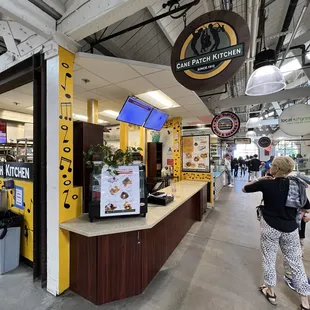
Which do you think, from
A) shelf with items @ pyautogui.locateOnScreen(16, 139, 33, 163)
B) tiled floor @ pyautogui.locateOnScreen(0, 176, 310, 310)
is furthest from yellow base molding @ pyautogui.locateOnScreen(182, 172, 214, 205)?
shelf with items @ pyautogui.locateOnScreen(16, 139, 33, 163)

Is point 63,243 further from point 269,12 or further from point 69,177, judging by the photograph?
point 269,12

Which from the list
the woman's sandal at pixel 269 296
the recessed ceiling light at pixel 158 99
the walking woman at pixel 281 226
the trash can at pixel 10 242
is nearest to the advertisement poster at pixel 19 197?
the trash can at pixel 10 242

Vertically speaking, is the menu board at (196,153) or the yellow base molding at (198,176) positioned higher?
the menu board at (196,153)

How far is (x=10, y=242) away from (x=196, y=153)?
15.5 feet

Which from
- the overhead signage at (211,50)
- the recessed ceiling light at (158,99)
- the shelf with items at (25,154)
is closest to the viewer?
the overhead signage at (211,50)

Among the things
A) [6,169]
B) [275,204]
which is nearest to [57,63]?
[6,169]

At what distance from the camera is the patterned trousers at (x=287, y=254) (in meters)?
2.00

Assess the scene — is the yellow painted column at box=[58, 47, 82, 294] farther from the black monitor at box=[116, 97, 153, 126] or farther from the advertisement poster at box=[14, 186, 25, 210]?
the black monitor at box=[116, 97, 153, 126]

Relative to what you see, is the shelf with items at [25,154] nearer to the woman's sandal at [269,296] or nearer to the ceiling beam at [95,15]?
the ceiling beam at [95,15]

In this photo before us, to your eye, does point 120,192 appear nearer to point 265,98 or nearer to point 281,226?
point 281,226

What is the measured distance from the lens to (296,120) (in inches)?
167

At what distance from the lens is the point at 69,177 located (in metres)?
2.23

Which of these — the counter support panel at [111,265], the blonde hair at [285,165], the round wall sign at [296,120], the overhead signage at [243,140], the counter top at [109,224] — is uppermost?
the overhead signage at [243,140]

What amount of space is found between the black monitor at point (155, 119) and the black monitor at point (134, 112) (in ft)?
0.56
